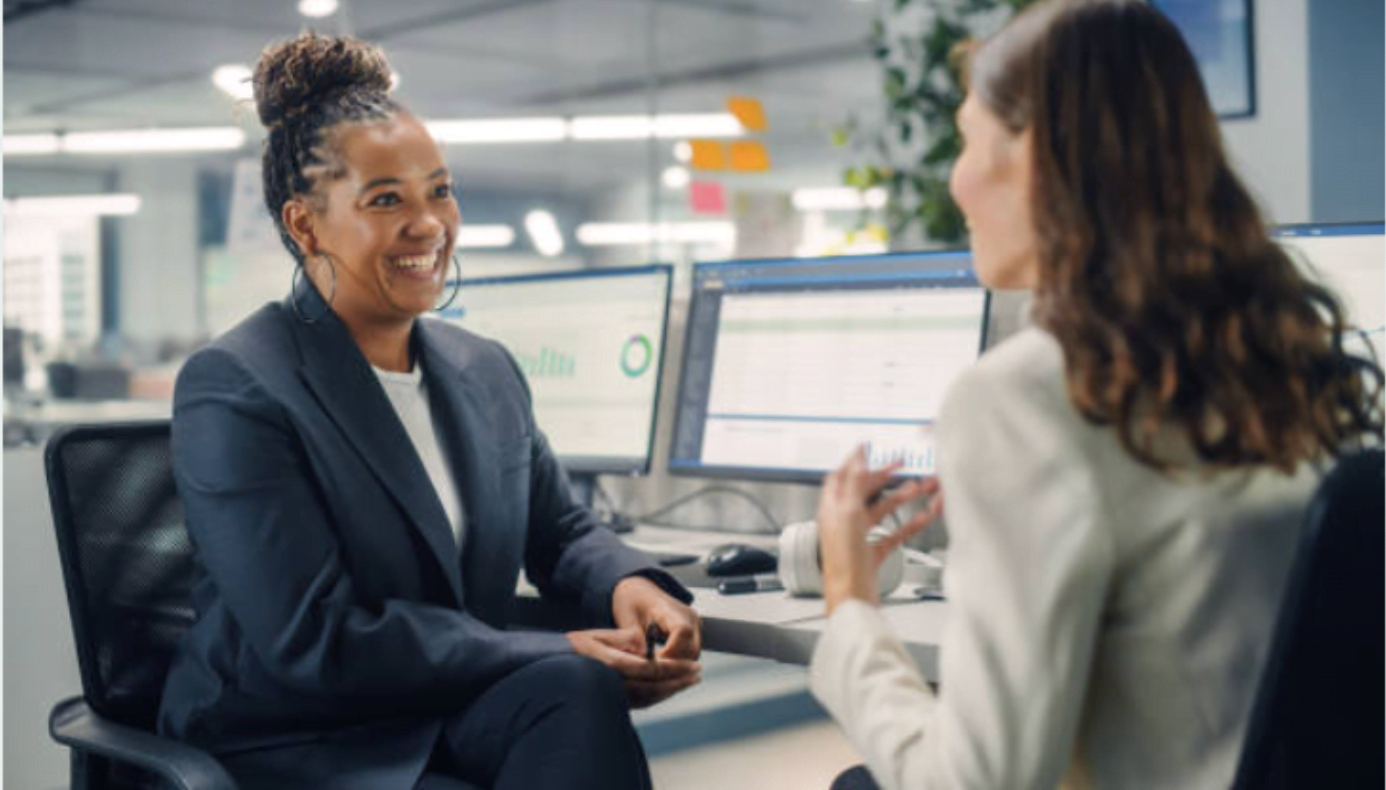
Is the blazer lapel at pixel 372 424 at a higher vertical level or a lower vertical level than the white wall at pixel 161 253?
lower

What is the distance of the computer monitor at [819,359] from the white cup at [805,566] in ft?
0.85

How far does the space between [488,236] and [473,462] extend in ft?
13.1

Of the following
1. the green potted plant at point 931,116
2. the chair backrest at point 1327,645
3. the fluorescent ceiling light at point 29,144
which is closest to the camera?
the chair backrest at point 1327,645

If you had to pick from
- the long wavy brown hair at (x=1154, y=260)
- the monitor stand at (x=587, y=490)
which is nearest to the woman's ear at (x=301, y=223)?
the monitor stand at (x=587, y=490)

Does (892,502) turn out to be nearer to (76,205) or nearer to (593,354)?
(593,354)

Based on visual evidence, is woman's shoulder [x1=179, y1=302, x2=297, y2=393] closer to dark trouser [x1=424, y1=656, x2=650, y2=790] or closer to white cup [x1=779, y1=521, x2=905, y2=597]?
dark trouser [x1=424, y1=656, x2=650, y2=790]

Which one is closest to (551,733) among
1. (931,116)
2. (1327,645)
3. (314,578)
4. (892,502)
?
(314,578)

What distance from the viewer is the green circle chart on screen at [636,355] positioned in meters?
2.25

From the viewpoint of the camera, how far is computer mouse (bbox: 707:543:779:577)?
1835mm

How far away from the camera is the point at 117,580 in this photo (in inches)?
63.5

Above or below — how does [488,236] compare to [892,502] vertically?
above

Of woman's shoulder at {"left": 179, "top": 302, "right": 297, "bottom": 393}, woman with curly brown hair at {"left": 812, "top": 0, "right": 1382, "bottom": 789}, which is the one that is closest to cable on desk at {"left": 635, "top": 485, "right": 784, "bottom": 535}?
woman's shoulder at {"left": 179, "top": 302, "right": 297, "bottom": 393}

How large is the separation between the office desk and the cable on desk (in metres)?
0.47

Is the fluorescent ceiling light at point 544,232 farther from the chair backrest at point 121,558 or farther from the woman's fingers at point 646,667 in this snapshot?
the woman's fingers at point 646,667
